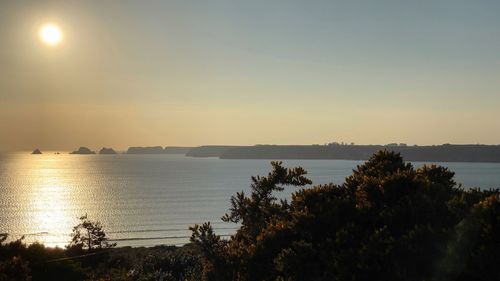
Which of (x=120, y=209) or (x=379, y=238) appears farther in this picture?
(x=120, y=209)

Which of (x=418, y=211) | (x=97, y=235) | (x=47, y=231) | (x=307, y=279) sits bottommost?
(x=47, y=231)

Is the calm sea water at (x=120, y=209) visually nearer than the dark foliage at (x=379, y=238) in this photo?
No

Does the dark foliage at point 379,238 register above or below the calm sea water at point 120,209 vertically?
above

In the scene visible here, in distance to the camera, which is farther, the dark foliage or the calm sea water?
the calm sea water

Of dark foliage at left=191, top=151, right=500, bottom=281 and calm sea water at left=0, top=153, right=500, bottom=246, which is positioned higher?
dark foliage at left=191, top=151, right=500, bottom=281

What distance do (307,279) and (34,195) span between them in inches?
6497

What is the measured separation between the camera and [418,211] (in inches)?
567

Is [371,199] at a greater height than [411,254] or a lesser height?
greater

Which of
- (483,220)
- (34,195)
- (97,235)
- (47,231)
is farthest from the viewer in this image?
(34,195)

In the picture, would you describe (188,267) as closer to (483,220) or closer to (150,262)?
(150,262)

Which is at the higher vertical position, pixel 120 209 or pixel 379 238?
pixel 379 238

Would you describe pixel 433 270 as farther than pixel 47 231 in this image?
No

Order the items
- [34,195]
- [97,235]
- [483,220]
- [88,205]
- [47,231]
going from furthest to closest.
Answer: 1. [34,195]
2. [88,205]
3. [47,231]
4. [97,235]
5. [483,220]

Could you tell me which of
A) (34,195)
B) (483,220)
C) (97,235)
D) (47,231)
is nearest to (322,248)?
(483,220)
